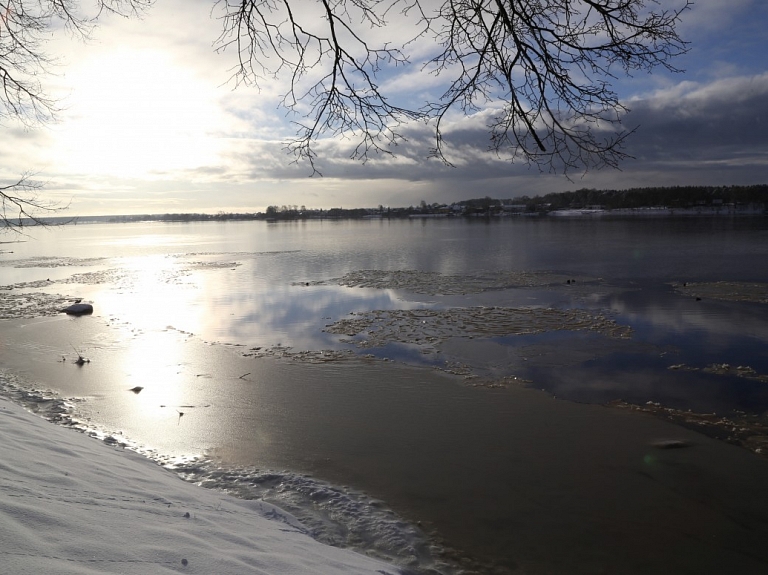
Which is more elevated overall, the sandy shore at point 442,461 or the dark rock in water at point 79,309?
the dark rock in water at point 79,309

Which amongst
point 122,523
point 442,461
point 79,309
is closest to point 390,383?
point 442,461

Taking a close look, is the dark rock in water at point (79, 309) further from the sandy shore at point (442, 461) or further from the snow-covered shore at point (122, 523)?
the snow-covered shore at point (122, 523)

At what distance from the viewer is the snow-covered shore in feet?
9.62

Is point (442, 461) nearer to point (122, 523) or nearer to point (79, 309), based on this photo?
point (122, 523)

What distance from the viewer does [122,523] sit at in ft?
11.9

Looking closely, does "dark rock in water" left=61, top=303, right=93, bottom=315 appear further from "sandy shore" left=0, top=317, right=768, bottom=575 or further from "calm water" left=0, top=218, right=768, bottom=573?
"sandy shore" left=0, top=317, right=768, bottom=575

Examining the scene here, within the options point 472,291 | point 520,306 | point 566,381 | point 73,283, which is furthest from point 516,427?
point 73,283

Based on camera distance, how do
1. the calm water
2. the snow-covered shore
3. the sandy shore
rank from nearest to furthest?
the snow-covered shore, the sandy shore, the calm water

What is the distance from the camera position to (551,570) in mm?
5066

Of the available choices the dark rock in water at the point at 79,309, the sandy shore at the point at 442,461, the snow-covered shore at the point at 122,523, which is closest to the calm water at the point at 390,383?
the sandy shore at the point at 442,461

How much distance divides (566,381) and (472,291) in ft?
37.1

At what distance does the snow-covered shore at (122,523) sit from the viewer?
9.62 ft

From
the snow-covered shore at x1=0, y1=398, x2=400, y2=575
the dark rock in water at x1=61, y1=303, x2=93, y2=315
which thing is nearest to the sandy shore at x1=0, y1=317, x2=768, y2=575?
the snow-covered shore at x1=0, y1=398, x2=400, y2=575

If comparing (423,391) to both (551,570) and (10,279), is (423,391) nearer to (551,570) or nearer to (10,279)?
(551,570)
